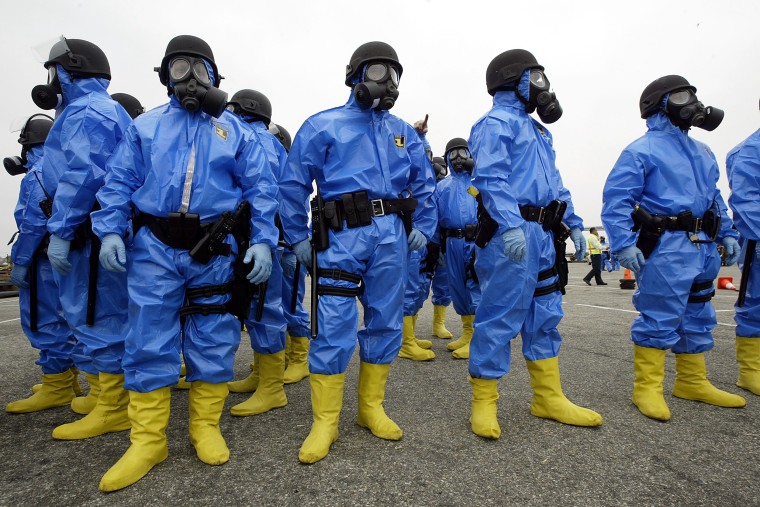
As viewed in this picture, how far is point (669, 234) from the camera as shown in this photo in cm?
294

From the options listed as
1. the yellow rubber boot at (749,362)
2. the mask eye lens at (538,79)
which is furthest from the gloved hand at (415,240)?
the yellow rubber boot at (749,362)

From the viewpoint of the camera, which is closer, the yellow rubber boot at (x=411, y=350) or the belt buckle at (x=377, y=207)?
the belt buckle at (x=377, y=207)

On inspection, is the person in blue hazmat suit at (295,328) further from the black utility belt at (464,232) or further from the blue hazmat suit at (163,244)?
the black utility belt at (464,232)

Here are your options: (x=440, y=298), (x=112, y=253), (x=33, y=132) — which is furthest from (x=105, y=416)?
(x=440, y=298)

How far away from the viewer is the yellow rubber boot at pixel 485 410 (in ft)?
8.18

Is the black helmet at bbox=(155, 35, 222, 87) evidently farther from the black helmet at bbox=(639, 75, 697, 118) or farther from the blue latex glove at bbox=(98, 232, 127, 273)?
the black helmet at bbox=(639, 75, 697, 118)

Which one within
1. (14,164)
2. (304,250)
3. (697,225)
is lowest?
(304,250)

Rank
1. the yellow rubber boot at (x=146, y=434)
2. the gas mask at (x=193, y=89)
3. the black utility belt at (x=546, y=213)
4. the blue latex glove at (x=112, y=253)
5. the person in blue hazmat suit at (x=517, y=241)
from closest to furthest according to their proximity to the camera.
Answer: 1. the yellow rubber boot at (x=146, y=434)
2. the blue latex glove at (x=112, y=253)
3. the gas mask at (x=193, y=89)
4. the person in blue hazmat suit at (x=517, y=241)
5. the black utility belt at (x=546, y=213)

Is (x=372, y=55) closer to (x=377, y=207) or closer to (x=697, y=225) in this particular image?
(x=377, y=207)

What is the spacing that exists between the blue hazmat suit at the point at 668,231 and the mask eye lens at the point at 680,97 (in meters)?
0.12

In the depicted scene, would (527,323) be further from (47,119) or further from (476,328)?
(47,119)

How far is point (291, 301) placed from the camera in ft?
12.8

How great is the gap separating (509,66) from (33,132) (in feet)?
12.6

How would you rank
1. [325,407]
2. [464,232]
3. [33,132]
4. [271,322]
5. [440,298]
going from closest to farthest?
1. [325,407]
2. [271,322]
3. [33,132]
4. [464,232]
5. [440,298]
